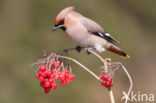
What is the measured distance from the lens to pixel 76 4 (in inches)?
226

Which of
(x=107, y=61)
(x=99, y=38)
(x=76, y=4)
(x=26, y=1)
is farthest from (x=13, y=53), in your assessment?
(x=107, y=61)

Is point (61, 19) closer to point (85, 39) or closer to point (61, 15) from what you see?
point (61, 15)

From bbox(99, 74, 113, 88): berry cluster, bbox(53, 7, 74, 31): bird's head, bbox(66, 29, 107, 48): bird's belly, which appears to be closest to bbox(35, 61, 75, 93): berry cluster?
bbox(99, 74, 113, 88): berry cluster

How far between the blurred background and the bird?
1.74 metres

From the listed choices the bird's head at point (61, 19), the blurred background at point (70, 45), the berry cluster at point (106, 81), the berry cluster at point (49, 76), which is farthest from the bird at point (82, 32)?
the blurred background at point (70, 45)

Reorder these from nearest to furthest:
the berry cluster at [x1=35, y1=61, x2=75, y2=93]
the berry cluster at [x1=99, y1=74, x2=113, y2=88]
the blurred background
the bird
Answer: the berry cluster at [x1=99, y1=74, x2=113, y2=88] < the berry cluster at [x1=35, y1=61, x2=75, y2=93] < the bird < the blurred background

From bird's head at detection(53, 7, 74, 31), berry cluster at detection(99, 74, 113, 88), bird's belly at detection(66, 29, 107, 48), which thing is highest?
A: bird's head at detection(53, 7, 74, 31)

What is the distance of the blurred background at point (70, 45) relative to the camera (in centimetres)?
499

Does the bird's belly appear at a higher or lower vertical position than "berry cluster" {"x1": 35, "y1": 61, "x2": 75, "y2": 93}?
higher

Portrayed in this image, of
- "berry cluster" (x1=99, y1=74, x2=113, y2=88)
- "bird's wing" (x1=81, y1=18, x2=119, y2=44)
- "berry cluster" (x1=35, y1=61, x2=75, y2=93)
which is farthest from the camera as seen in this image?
"bird's wing" (x1=81, y1=18, x2=119, y2=44)

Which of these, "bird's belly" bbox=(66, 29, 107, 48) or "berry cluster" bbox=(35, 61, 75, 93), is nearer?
"berry cluster" bbox=(35, 61, 75, 93)

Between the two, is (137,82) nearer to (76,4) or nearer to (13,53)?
(76,4)

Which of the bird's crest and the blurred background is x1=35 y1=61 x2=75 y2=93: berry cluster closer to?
the bird's crest

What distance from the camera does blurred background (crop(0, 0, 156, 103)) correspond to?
4992 mm
